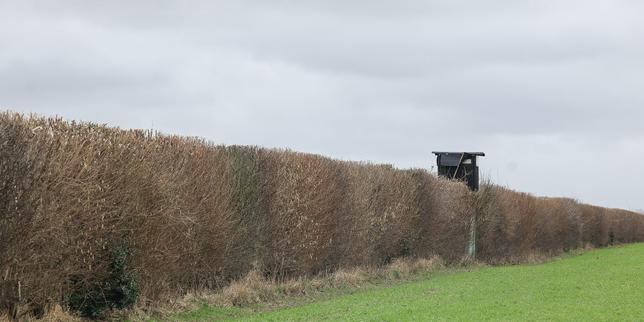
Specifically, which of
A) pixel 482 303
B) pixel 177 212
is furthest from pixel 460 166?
pixel 177 212

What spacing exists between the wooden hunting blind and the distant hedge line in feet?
15.7

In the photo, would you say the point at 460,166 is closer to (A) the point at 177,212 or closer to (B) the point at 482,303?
(B) the point at 482,303

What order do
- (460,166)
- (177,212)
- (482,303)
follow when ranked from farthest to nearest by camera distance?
(460,166)
(482,303)
(177,212)

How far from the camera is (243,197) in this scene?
15102mm

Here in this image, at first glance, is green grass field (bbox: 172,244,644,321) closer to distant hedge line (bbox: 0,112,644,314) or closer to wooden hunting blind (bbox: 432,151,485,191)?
distant hedge line (bbox: 0,112,644,314)

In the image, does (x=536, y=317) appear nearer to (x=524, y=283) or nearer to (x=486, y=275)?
(x=524, y=283)

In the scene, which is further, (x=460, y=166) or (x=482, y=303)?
(x=460, y=166)

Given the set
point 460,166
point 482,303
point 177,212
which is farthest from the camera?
point 460,166

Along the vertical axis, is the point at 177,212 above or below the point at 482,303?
above

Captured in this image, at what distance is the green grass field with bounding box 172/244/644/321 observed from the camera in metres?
12.0

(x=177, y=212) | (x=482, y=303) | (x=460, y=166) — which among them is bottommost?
(x=482, y=303)

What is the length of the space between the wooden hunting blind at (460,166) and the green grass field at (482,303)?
997cm

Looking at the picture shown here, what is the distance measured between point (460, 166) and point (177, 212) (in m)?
19.5

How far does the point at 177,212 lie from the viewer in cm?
1263
